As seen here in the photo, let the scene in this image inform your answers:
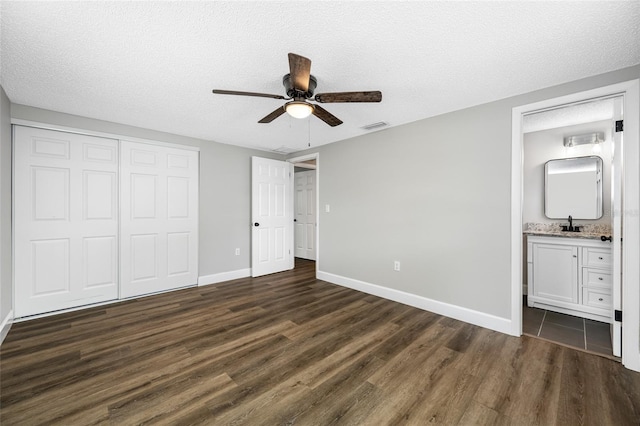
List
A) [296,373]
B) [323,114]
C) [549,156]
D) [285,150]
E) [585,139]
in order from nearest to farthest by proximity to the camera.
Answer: [296,373] < [323,114] < [585,139] < [549,156] < [285,150]

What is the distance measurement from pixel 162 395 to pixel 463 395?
79.6 inches

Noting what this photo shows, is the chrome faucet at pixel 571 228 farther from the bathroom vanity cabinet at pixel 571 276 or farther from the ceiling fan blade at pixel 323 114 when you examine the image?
the ceiling fan blade at pixel 323 114

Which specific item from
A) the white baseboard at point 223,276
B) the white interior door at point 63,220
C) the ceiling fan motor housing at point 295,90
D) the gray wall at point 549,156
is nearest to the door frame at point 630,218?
the gray wall at point 549,156

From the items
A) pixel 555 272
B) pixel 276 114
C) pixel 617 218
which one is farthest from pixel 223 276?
pixel 617 218

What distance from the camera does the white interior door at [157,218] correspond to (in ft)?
11.6

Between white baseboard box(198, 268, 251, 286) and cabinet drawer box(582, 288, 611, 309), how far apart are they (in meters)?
4.70

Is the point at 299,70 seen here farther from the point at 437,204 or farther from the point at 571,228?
the point at 571,228

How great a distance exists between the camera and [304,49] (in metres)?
1.85

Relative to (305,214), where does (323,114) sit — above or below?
above

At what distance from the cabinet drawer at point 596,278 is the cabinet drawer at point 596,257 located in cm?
7

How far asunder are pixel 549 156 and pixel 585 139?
39 cm

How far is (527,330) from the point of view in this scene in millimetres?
2688

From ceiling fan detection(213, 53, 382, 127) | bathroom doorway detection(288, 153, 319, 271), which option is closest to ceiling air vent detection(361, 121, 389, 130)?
ceiling fan detection(213, 53, 382, 127)

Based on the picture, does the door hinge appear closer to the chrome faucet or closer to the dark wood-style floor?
the dark wood-style floor
